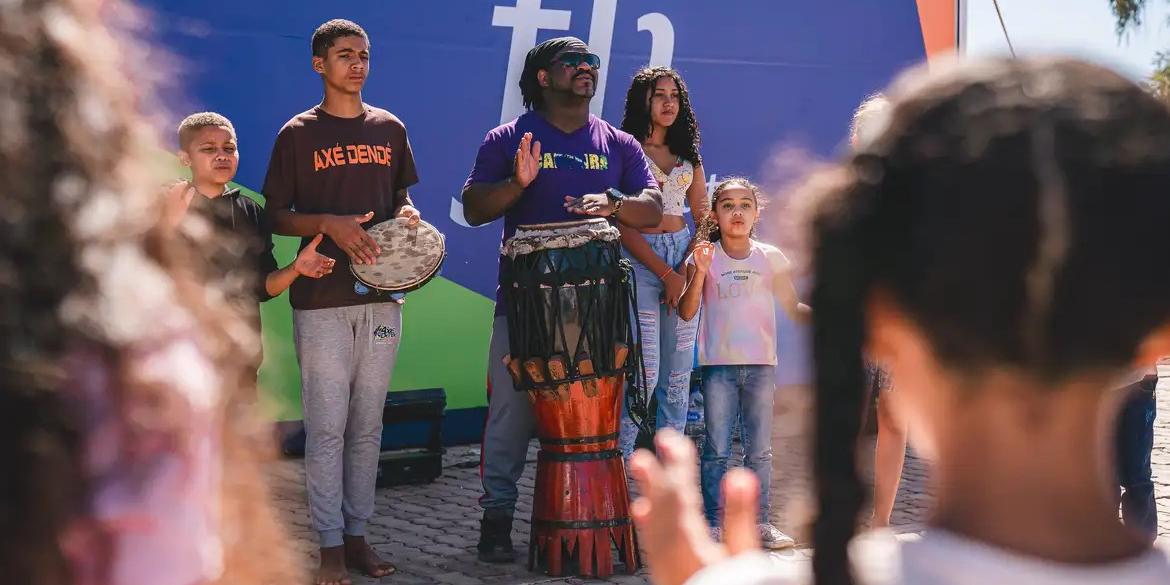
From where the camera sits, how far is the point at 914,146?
1016mm

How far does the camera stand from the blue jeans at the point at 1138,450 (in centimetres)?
413

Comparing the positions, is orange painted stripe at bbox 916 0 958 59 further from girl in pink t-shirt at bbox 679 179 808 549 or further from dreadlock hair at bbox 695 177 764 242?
girl in pink t-shirt at bbox 679 179 808 549

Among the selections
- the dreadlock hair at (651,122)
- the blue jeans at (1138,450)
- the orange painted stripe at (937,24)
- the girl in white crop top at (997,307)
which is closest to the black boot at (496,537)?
the dreadlock hair at (651,122)

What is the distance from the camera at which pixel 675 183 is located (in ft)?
19.2

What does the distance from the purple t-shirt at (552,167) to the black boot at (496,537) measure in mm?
793

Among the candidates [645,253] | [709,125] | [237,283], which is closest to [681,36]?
[709,125]

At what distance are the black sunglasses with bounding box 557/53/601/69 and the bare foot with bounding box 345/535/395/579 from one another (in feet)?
6.51

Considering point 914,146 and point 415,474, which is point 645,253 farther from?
point 914,146

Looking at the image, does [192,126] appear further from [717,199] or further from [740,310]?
[740,310]

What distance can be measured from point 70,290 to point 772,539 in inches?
168

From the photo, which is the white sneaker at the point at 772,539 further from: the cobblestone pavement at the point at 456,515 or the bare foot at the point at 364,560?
the bare foot at the point at 364,560

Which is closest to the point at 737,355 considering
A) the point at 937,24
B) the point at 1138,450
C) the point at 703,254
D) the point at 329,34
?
the point at 703,254

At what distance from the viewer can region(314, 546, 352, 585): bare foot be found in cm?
436

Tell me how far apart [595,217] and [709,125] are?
2.86m
